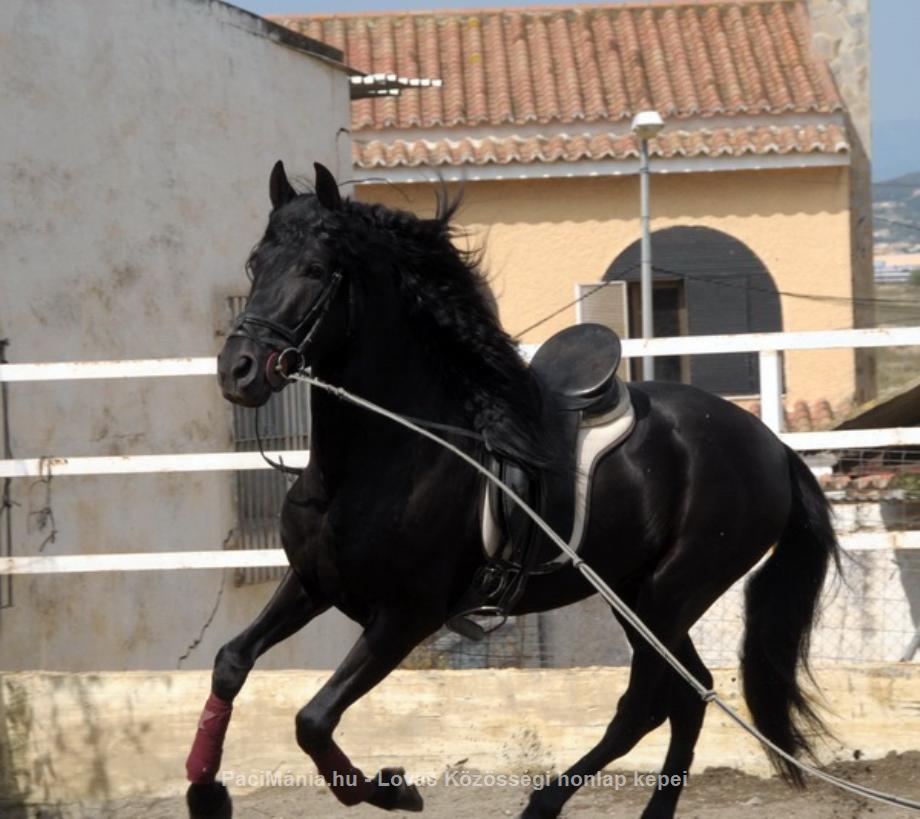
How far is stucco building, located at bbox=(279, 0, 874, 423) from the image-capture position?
17.9 meters

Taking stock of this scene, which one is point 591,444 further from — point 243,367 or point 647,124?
point 647,124

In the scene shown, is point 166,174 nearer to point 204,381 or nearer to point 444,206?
point 204,381

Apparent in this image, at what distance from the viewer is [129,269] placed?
9648mm

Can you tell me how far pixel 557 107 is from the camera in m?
18.3

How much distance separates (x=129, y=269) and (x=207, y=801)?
17.5 ft

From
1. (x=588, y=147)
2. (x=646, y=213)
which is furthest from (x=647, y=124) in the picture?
(x=588, y=147)

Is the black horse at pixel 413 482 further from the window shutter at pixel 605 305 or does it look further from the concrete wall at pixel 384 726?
the window shutter at pixel 605 305

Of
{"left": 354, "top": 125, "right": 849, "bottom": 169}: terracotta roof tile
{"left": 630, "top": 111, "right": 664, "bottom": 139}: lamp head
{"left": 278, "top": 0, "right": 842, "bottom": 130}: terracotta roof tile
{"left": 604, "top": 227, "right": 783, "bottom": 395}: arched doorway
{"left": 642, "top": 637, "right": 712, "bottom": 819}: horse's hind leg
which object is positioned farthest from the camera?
{"left": 604, "top": 227, "right": 783, "bottom": 395}: arched doorway

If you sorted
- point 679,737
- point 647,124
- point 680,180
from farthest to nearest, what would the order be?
point 680,180
point 647,124
point 679,737

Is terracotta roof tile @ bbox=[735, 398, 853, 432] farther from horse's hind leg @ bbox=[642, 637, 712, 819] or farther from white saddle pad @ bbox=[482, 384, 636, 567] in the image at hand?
white saddle pad @ bbox=[482, 384, 636, 567]

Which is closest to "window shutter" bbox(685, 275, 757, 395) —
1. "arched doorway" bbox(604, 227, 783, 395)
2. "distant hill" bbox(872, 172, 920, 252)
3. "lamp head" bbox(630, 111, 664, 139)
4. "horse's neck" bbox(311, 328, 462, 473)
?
"arched doorway" bbox(604, 227, 783, 395)

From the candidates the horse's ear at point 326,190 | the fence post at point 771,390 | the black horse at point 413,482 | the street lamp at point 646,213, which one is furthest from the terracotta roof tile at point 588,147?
the horse's ear at point 326,190

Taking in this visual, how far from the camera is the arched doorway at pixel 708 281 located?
18.5 meters

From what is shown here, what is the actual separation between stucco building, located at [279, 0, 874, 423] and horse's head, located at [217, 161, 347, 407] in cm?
1273
